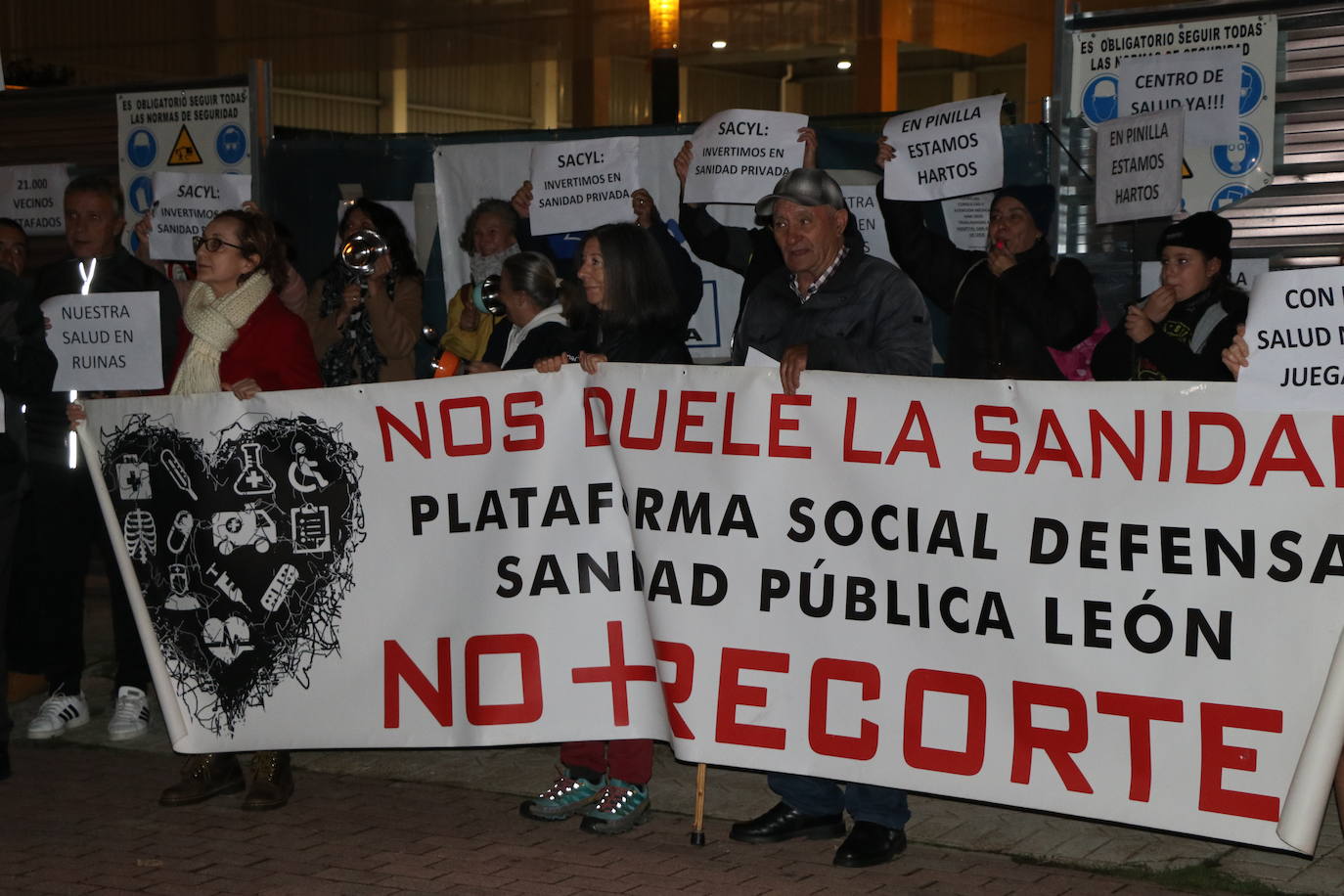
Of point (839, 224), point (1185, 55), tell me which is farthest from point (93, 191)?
point (1185, 55)

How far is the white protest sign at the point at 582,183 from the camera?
26.1 feet

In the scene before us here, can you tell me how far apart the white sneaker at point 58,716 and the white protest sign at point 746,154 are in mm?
3581

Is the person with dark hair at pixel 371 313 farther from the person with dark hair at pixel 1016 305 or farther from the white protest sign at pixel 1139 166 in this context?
the white protest sign at pixel 1139 166

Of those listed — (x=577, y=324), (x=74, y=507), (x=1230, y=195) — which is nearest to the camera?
(x=577, y=324)

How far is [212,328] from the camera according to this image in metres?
6.07

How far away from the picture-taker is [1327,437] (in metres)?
4.56

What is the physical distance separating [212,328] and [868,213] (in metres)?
3.10

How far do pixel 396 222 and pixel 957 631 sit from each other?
3716 mm

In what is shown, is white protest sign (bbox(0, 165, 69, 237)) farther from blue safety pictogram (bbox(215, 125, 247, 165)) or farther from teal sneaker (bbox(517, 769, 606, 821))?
teal sneaker (bbox(517, 769, 606, 821))

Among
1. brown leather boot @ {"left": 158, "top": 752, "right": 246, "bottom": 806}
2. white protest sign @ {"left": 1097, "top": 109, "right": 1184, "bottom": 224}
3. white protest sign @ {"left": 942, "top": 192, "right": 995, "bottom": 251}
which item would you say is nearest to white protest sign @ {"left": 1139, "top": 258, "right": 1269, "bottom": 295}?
white protest sign @ {"left": 1097, "top": 109, "right": 1184, "bottom": 224}

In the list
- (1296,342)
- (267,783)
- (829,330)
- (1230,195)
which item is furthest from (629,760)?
(1230,195)

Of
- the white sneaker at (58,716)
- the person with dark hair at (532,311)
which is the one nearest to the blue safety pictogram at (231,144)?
the person with dark hair at (532,311)

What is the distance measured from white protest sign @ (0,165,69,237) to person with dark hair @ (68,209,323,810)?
3.44 meters

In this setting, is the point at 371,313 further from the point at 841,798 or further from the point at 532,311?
the point at 841,798
